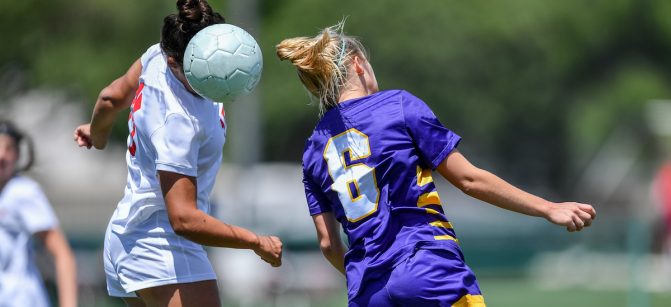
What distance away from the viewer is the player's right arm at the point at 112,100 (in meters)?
5.12

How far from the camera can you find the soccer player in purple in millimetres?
4523

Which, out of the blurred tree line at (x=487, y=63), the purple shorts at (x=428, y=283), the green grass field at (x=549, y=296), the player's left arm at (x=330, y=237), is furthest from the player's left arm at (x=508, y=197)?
the blurred tree line at (x=487, y=63)

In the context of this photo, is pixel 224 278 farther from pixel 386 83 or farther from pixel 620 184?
pixel 620 184

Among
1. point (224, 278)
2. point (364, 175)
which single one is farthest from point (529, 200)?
point (224, 278)

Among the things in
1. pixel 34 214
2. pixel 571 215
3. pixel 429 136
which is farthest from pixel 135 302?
pixel 571 215

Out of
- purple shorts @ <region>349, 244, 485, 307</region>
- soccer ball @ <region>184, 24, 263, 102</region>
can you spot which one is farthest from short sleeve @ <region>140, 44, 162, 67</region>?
purple shorts @ <region>349, 244, 485, 307</region>

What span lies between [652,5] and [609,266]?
15551 millimetres

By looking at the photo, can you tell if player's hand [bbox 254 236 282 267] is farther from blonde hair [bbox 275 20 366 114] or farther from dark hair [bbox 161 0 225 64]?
dark hair [bbox 161 0 225 64]

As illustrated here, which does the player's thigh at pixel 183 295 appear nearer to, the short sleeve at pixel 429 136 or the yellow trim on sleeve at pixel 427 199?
the yellow trim on sleeve at pixel 427 199

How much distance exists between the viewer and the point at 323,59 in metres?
4.69

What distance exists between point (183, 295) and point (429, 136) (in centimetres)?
127

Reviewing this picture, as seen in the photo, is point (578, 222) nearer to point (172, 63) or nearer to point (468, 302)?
point (468, 302)

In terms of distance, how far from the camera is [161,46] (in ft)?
15.8

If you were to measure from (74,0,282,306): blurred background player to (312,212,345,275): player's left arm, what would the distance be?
34cm
